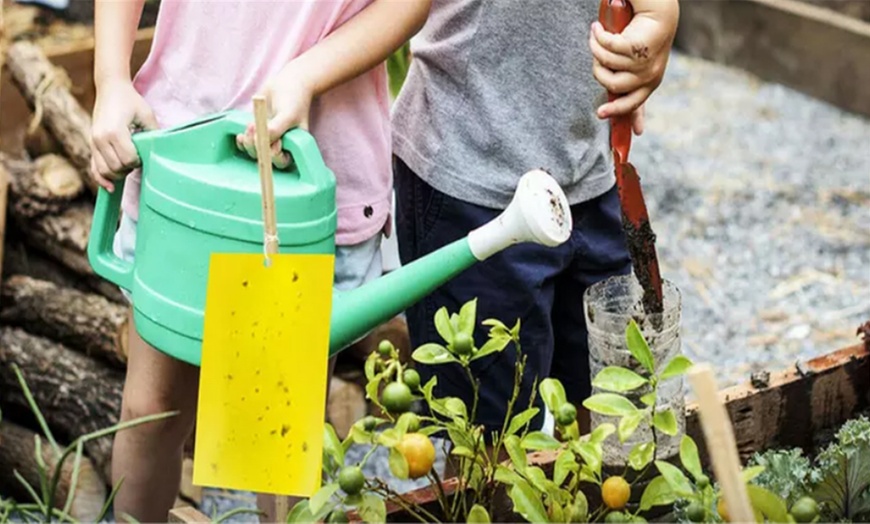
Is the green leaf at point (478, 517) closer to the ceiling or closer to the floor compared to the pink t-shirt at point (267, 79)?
closer to the floor

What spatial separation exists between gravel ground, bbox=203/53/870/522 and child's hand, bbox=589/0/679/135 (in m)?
1.20

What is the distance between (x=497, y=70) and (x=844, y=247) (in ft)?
6.89

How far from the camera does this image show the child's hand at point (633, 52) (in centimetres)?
155

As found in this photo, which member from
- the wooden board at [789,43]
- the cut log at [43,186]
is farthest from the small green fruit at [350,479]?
the wooden board at [789,43]

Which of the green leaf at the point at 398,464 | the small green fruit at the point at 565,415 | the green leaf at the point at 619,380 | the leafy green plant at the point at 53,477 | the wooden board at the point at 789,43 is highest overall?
the wooden board at the point at 789,43

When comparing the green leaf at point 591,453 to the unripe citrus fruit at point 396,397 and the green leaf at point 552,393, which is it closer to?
the green leaf at point 552,393

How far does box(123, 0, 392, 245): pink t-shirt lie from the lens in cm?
172

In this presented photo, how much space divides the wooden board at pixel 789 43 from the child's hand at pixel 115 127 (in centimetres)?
333

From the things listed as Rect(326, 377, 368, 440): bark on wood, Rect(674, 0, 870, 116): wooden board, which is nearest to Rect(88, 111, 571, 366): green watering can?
Rect(326, 377, 368, 440): bark on wood

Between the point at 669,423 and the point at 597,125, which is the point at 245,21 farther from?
the point at 669,423

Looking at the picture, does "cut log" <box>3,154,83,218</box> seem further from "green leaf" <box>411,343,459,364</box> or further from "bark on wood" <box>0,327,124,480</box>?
"green leaf" <box>411,343,459,364</box>

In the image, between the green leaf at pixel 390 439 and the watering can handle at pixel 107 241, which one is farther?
the watering can handle at pixel 107 241

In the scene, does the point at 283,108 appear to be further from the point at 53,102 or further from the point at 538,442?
the point at 53,102

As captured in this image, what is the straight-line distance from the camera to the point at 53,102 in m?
3.00
